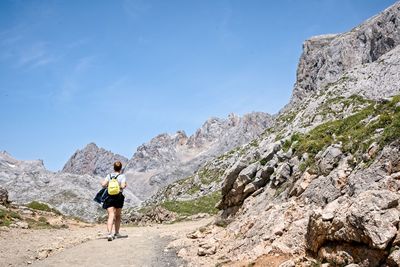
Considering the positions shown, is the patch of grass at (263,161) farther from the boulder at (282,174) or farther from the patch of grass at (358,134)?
the boulder at (282,174)

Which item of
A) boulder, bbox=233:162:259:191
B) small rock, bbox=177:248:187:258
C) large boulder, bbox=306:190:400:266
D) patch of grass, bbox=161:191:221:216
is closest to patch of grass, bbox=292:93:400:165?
boulder, bbox=233:162:259:191

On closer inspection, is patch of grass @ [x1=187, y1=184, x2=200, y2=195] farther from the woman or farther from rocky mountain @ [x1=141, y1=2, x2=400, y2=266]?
the woman

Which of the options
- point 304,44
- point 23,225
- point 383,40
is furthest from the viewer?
point 304,44

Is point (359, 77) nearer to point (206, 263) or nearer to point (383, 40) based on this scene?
point (383, 40)

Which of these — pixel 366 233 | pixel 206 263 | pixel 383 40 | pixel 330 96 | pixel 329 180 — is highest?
pixel 383 40

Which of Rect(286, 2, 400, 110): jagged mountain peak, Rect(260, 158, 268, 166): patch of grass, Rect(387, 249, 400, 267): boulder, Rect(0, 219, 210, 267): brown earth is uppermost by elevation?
Rect(286, 2, 400, 110): jagged mountain peak

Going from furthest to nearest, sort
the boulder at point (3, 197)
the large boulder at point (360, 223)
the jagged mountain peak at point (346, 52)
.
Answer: the jagged mountain peak at point (346, 52), the boulder at point (3, 197), the large boulder at point (360, 223)

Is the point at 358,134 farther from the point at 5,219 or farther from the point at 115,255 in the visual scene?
the point at 5,219

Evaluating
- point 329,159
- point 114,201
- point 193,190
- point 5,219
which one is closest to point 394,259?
point 329,159

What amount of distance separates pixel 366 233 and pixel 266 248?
4.22 meters

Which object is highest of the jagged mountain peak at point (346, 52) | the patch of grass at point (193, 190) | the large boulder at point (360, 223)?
the jagged mountain peak at point (346, 52)

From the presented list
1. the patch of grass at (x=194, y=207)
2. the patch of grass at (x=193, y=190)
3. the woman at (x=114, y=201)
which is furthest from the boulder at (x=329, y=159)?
the patch of grass at (x=193, y=190)

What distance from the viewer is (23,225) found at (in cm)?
2431

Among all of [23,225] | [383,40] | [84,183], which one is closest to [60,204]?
[84,183]
